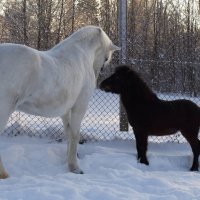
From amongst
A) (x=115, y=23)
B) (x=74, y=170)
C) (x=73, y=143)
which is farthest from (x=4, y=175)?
(x=115, y=23)

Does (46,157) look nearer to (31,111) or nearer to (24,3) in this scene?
(31,111)

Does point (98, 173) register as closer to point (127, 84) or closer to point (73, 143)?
point (73, 143)

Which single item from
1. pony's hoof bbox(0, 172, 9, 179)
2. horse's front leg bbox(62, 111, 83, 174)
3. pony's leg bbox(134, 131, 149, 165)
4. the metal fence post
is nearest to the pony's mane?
pony's leg bbox(134, 131, 149, 165)

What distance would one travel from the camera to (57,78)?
440cm

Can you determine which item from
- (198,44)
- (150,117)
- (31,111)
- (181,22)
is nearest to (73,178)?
(31,111)

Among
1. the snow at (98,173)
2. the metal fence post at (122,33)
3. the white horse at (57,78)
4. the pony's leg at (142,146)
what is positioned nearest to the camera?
the snow at (98,173)

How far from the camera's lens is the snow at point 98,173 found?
3.60m

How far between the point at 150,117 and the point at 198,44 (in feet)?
57.5

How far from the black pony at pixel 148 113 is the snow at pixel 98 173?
0.28 m

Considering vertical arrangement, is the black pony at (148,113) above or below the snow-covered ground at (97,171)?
above

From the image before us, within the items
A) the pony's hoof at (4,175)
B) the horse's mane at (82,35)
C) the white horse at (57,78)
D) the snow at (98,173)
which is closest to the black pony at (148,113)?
the snow at (98,173)

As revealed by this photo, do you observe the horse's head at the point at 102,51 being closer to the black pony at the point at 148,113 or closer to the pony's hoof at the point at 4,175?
the black pony at the point at 148,113

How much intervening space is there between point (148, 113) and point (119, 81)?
1.88 feet

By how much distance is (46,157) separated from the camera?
520 centimetres
